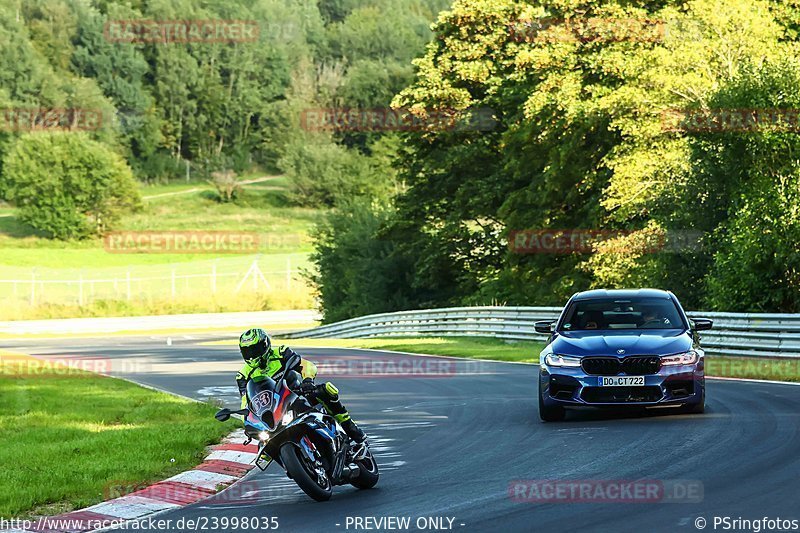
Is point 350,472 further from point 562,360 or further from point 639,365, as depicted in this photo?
point 639,365

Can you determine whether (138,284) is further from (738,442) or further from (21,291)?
(738,442)

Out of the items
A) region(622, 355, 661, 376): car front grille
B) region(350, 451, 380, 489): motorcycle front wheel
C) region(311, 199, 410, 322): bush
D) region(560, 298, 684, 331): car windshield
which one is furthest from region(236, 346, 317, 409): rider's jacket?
region(311, 199, 410, 322): bush

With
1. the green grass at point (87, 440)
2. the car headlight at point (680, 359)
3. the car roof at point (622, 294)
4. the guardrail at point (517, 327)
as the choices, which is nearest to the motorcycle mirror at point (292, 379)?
the green grass at point (87, 440)

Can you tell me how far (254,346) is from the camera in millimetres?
9461

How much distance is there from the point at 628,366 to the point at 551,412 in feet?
3.55

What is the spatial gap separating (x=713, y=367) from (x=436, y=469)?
1302cm

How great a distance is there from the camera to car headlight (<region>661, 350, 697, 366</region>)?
1386 cm

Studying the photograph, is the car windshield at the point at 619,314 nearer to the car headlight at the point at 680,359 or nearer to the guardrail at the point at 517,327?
the car headlight at the point at 680,359

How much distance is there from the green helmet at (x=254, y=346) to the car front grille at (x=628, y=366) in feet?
17.8

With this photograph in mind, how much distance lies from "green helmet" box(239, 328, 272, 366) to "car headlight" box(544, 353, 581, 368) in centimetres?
533

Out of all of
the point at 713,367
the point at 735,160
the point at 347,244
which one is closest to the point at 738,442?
the point at 713,367

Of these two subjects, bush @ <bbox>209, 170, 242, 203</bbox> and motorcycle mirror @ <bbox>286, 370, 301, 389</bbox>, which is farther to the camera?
bush @ <bbox>209, 170, 242, 203</bbox>

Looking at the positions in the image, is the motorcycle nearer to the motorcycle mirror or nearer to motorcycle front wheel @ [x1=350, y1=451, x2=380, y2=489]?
the motorcycle mirror

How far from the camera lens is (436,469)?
435 inches
